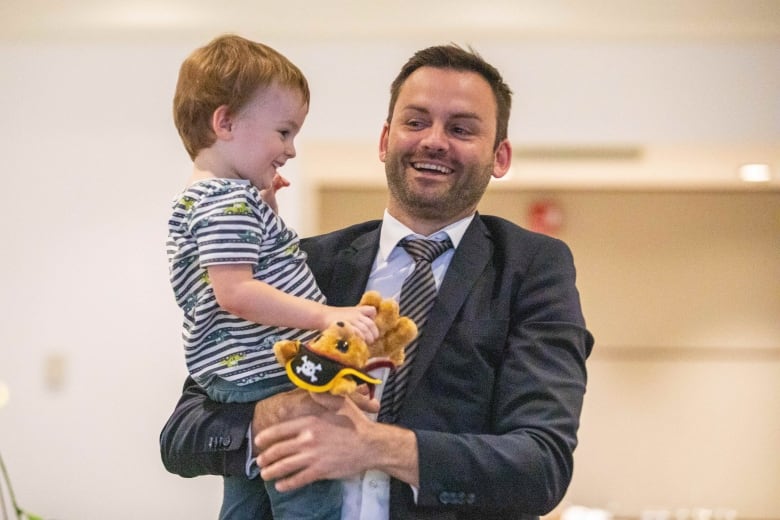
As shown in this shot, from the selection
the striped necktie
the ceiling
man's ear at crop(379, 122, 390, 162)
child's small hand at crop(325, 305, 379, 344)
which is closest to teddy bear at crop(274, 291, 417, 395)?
child's small hand at crop(325, 305, 379, 344)

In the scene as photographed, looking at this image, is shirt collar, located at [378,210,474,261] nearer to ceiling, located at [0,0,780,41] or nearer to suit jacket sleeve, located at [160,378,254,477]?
suit jacket sleeve, located at [160,378,254,477]

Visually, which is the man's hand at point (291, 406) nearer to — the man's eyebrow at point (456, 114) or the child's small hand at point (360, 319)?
the child's small hand at point (360, 319)

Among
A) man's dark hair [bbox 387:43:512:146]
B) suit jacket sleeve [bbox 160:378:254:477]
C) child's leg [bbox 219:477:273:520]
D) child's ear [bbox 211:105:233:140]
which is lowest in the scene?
child's leg [bbox 219:477:273:520]

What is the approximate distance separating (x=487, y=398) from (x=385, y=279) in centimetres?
31

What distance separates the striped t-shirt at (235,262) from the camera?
1377 mm

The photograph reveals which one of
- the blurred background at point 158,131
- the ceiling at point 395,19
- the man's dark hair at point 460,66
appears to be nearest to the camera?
the man's dark hair at point 460,66

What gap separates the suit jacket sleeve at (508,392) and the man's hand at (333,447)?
0.11 feet

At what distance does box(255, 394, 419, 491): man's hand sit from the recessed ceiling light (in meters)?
3.74

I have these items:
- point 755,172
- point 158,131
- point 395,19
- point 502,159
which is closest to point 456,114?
point 502,159

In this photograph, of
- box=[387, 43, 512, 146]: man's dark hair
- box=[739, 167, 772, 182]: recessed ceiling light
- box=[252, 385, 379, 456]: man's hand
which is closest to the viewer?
box=[252, 385, 379, 456]: man's hand

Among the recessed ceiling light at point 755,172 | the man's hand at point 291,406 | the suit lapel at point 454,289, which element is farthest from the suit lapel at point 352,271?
the recessed ceiling light at point 755,172

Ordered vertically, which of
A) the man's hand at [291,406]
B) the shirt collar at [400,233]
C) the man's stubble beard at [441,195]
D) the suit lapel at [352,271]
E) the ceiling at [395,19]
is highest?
the ceiling at [395,19]

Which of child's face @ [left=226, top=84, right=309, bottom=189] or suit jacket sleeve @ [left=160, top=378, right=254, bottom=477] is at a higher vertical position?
child's face @ [left=226, top=84, right=309, bottom=189]

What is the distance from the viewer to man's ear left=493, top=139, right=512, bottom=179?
1.88m
